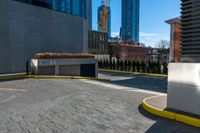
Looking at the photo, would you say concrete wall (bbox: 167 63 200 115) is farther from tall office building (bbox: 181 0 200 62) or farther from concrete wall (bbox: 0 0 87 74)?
concrete wall (bbox: 0 0 87 74)

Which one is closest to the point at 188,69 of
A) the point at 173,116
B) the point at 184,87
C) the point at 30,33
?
the point at 184,87

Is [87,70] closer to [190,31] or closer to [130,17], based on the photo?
[190,31]

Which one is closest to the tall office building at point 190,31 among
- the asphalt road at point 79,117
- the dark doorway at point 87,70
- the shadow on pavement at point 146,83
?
the asphalt road at point 79,117

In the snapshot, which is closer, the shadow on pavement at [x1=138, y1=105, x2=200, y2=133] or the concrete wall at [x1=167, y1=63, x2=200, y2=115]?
the shadow on pavement at [x1=138, y1=105, x2=200, y2=133]

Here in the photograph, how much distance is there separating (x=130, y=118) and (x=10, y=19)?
22353 millimetres

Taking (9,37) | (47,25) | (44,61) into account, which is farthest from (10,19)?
(44,61)

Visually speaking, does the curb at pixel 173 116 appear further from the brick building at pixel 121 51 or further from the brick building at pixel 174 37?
the brick building at pixel 121 51

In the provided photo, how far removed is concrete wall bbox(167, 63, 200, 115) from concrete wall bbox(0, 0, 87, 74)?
2145cm

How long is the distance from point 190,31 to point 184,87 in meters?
1.76

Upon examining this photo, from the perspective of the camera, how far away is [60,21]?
102 ft

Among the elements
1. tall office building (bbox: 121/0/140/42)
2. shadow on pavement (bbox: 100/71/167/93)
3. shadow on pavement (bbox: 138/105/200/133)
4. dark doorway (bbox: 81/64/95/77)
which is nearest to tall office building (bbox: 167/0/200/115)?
shadow on pavement (bbox: 138/105/200/133)

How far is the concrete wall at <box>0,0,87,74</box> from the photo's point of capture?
23875mm

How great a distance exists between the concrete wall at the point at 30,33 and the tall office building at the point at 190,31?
21.6m

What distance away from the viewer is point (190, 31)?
6.47 m
